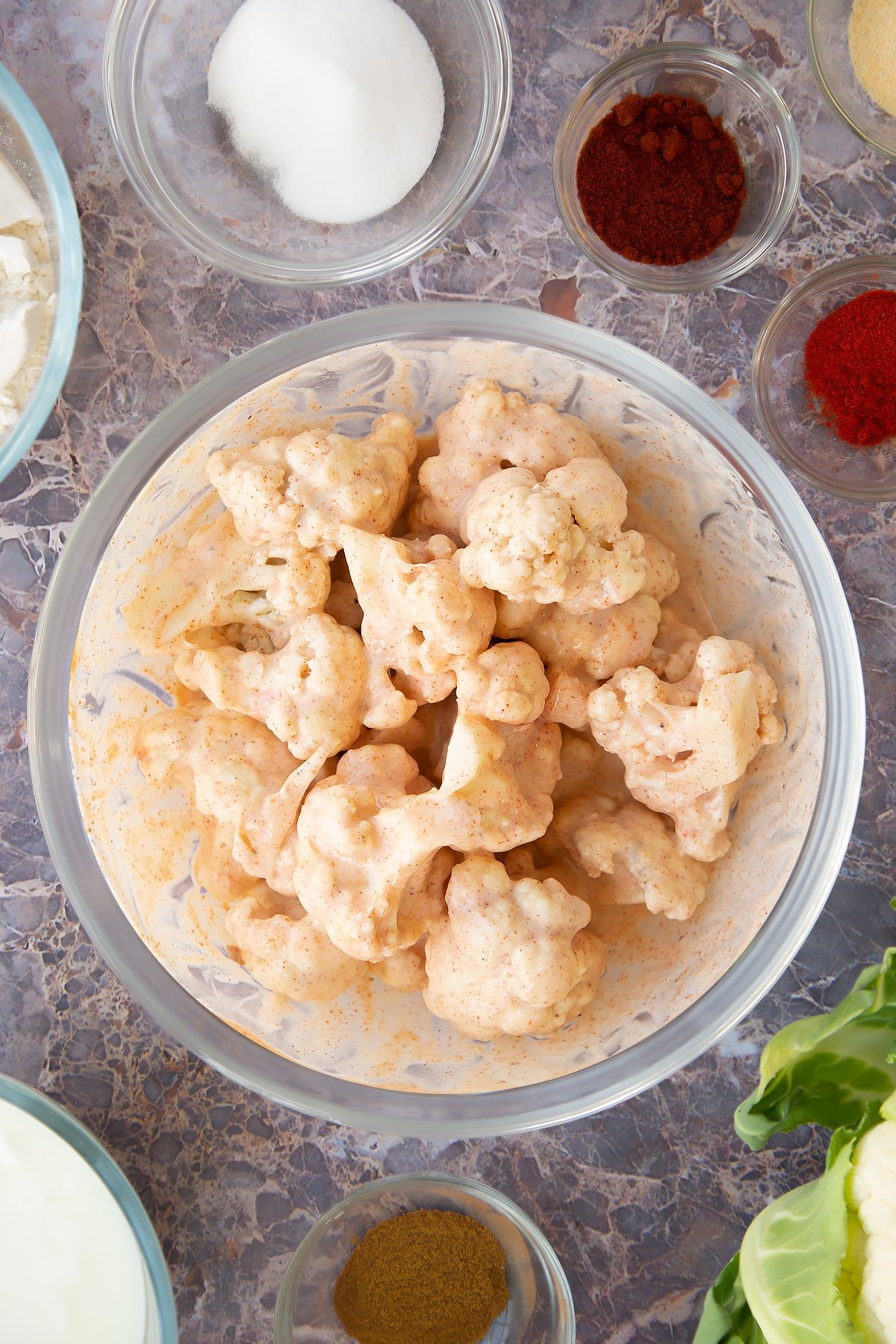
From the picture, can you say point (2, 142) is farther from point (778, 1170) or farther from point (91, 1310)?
point (778, 1170)

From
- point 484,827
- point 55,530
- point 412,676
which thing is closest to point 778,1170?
point 484,827

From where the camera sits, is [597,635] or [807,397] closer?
[597,635]

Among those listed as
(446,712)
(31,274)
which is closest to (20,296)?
(31,274)

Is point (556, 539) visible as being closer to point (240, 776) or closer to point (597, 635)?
point (597, 635)

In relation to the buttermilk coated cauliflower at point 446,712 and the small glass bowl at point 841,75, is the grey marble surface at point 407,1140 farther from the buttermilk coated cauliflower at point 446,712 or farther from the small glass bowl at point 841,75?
the buttermilk coated cauliflower at point 446,712

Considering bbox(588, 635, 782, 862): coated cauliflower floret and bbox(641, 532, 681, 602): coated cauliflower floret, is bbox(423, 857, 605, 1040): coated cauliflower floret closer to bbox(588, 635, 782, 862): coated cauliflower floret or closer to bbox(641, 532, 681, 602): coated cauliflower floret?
bbox(588, 635, 782, 862): coated cauliflower floret

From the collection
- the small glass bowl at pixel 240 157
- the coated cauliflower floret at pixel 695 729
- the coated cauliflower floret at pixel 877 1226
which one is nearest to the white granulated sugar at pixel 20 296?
the small glass bowl at pixel 240 157

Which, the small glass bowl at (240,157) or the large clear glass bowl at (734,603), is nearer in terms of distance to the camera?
the large clear glass bowl at (734,603)
